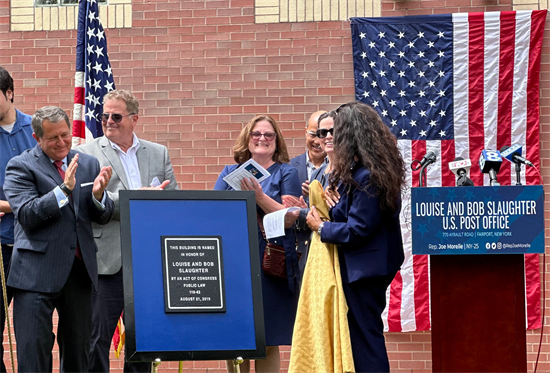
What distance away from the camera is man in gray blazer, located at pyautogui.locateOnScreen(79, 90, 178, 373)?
486 cm

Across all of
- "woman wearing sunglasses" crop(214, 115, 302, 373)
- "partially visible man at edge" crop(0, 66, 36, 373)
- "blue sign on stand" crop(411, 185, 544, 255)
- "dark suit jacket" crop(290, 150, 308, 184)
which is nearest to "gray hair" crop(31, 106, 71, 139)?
"partially visible man at edge" crop(0, 66, 36, 373)

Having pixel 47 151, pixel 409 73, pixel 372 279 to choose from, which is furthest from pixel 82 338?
pixel 409 73

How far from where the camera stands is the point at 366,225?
13.2 ft

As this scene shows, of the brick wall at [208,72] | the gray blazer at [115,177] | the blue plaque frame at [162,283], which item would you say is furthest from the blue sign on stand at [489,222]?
the brick wall at [208,72]

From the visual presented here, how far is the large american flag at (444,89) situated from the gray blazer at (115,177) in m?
2.51

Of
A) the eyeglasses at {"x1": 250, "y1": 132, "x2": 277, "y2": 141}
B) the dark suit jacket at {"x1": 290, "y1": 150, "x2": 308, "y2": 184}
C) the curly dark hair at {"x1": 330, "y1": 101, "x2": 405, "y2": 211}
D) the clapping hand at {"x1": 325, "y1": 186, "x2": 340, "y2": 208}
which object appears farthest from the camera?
the dark suit jacket at {"x1": 290, "y1": 150, "x2": 308, "y2": 184}

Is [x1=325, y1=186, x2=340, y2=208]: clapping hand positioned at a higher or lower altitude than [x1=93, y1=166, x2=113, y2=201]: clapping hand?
lower

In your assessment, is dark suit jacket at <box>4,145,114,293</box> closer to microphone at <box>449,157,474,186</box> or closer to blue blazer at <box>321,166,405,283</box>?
blue blazer at <box>321,166,405,283</box>

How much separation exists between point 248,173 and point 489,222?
1531 mm

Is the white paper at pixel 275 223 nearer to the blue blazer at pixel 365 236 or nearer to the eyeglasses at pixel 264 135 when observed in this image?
the blue blazer at pixel 365 236

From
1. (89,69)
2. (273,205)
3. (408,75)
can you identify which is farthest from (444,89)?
(89,69)

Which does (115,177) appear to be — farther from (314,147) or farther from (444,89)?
(444,89)

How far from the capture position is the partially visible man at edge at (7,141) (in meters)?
4.78

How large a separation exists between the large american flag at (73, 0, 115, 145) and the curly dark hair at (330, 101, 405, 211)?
8.95 ft
